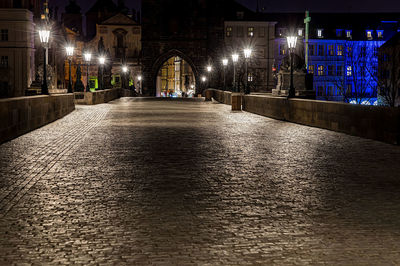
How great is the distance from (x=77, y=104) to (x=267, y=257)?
38383 millimetres

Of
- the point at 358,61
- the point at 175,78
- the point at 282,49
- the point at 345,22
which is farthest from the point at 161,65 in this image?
the point at 358,61

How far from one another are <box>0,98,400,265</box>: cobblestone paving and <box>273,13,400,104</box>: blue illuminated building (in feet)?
266

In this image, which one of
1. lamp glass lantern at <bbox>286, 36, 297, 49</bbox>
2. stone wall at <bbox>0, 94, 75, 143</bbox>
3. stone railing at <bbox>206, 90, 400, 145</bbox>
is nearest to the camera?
stone railing at <bbox>206, 90, 400, 145</bbox>

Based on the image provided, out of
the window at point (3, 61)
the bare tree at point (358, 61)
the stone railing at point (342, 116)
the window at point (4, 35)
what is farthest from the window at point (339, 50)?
the stone railing at point (342, 116)

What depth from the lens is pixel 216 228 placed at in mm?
6344

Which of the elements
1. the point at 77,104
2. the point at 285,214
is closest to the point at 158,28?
the point at 77,104

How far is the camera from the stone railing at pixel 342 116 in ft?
51.3

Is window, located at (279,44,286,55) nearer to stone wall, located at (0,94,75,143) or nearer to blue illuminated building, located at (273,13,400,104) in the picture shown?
blue illuminated building, located at (273,13,400,104)

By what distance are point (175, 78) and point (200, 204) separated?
338 feet

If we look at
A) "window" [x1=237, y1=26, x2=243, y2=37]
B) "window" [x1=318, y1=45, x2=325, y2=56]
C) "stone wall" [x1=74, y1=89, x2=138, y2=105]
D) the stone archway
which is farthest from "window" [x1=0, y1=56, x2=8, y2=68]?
"window" [x1=318, y1=45, x2=325, y2=56]

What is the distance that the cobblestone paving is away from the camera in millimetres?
5465

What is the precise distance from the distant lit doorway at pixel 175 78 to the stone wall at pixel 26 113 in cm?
7965

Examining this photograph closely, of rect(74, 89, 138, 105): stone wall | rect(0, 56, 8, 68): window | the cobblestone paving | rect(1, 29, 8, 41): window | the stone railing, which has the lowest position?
the cobblestone paving

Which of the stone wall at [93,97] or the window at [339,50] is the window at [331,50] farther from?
the stone wall at [93,97]
